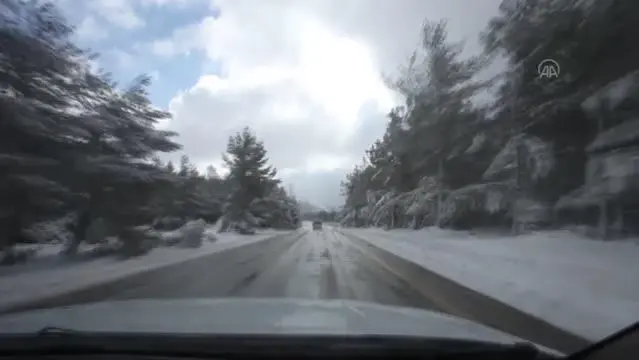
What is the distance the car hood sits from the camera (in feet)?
12.1

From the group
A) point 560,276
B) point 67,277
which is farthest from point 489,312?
point 67,277

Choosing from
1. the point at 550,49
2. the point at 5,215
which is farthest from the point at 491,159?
the point at 5,215

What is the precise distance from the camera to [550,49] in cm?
1681

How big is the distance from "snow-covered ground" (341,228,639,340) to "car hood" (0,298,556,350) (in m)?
3.51

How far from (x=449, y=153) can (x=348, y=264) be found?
16350mm

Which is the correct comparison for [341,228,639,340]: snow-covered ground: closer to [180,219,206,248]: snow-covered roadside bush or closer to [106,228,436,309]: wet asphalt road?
[106,228,436,309]: wet asphalt road

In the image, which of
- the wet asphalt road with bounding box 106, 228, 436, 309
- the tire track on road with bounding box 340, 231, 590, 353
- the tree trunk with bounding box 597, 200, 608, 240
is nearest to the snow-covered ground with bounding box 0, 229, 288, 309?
the wet asphalt road with bounding box 106, 228, 436, 309

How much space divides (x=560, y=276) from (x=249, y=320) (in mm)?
11055

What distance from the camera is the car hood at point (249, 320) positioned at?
370cm

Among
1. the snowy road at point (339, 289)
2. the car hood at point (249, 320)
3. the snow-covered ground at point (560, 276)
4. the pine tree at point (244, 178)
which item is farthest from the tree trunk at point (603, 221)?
the pine tree at point (244, 178)

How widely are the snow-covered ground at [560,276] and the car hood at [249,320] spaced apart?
3.51 meters

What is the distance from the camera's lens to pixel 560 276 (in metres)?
13.5

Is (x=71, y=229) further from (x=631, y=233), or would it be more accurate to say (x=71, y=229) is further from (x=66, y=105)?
(x=631, y=233)

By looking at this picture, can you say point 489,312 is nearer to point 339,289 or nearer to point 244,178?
point 339,289
